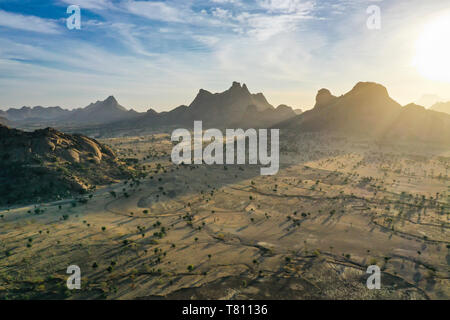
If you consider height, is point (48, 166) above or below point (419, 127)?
below

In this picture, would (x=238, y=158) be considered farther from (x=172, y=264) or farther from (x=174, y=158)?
(x=172, y=264)

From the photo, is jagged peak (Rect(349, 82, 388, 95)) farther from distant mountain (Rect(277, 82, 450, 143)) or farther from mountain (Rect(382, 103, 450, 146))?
mountain (Rect(382, 103, 450, 146))

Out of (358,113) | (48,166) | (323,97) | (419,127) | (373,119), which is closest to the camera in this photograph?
(48,166)

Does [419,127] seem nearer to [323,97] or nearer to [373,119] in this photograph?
[373,119]

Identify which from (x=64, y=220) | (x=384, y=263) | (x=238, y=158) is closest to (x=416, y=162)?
(x=238, y=158)

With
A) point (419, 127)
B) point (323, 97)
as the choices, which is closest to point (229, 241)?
point (419, 127)

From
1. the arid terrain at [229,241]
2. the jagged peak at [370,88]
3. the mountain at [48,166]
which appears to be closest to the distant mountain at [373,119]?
the jagged peak at [370,88]

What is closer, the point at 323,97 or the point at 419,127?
the point at 419,127
